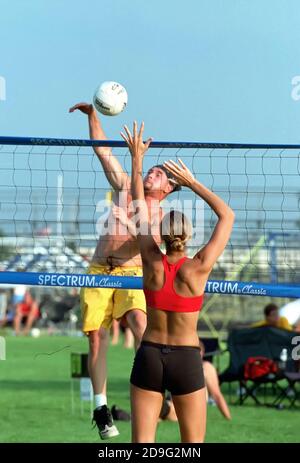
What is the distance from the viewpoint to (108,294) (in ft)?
37.4

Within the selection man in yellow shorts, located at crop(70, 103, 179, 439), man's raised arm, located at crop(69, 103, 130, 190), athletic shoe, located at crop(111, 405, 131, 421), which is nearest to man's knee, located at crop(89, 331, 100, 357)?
man in yellow shorts, located at crop(70, 103, 179, 439)

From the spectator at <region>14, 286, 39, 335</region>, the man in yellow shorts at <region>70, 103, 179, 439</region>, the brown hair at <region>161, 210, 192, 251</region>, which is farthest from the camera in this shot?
the spectator at <region>14, 286, 39, 335</region>

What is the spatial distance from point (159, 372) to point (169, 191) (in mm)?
2755

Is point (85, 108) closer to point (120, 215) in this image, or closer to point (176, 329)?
point (120, 215)

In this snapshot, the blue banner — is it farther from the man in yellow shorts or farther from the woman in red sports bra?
the woman in red sports bra

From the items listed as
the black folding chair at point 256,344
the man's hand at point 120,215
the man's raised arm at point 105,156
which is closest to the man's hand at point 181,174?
the man's hand at point 120,215

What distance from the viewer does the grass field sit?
14.2 meters

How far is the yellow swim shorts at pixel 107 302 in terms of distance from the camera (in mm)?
11242

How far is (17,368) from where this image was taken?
2414cm

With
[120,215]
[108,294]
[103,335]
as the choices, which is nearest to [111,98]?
[120,215]

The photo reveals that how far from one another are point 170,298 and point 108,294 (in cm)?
297

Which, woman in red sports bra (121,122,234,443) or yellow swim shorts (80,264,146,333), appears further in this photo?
yellow swim shorts (80,264,146,333)

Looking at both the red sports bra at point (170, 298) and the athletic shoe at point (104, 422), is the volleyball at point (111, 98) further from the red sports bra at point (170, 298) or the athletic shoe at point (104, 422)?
the athletic shoe at point (104, 422)
